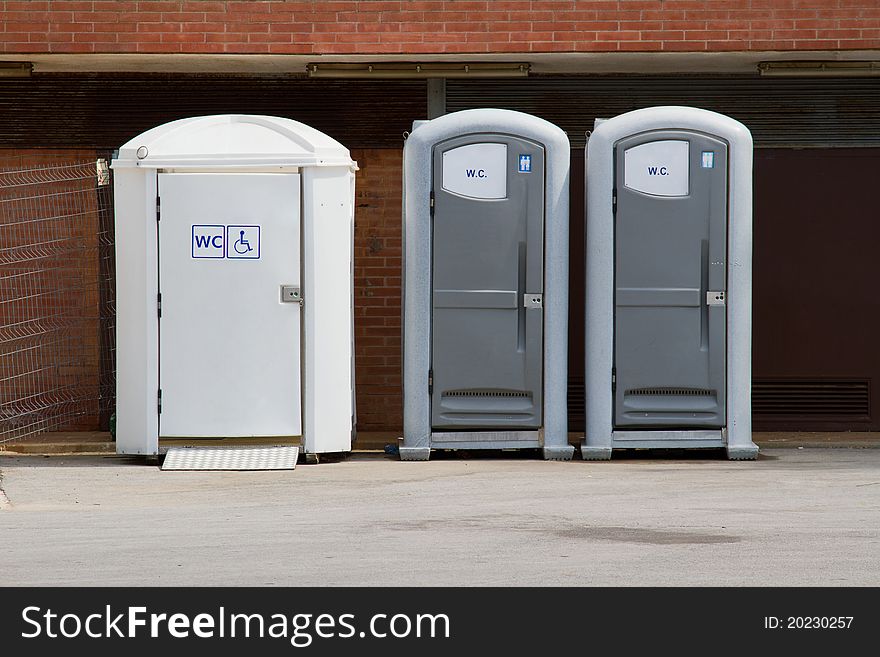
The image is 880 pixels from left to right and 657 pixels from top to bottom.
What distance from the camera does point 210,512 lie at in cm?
796

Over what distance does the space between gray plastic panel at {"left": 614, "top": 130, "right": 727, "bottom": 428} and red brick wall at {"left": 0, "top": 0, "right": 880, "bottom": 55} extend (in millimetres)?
1687

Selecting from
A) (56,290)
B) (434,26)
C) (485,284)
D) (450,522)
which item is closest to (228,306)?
(485,284)

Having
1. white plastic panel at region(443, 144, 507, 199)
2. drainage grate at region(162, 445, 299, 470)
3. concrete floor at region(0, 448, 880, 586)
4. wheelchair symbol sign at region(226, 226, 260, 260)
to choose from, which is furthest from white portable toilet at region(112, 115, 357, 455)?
white plastic panel at region(443, 144, 507, 199)

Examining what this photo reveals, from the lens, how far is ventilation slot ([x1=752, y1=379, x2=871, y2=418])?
11.8 meters

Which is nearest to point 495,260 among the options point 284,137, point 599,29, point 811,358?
point 284,137

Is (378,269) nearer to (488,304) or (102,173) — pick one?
(488,304)

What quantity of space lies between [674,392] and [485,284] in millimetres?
1613

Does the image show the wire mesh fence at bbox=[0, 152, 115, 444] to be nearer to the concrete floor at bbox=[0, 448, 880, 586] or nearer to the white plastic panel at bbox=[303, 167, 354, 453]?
the concrete floor at bbox=[0, 448, 880, 586]

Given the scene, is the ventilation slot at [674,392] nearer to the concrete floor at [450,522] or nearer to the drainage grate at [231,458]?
the concrete floor at [450,522]

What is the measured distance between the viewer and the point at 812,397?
11.9 m

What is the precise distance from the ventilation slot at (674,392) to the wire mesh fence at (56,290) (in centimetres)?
458

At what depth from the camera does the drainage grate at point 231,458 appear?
31.6ft

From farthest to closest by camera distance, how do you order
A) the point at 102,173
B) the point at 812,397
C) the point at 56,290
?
the point at 812,397 → the point at 56,290 → the point at 102,173

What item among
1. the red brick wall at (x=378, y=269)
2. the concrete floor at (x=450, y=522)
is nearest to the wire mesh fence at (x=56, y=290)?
the concrete floor at (x=450, y=522)
